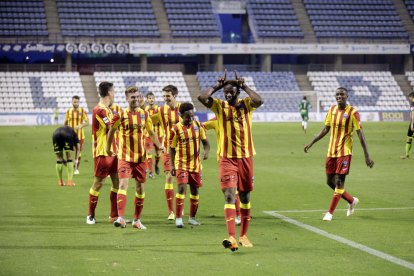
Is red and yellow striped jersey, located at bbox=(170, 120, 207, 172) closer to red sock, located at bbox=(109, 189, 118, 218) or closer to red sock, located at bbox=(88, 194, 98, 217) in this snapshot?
red sock, located at bbox=(109, 189, 118, 218)

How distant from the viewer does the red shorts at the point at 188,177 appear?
12602 mm

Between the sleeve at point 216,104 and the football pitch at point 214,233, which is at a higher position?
the sleeve at point 216,104

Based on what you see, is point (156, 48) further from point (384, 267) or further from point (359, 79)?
point (384, 267)

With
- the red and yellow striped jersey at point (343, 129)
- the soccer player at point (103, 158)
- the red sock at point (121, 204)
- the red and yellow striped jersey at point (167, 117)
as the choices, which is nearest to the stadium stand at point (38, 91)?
the red and yellow striped jersey at point (167, 117)

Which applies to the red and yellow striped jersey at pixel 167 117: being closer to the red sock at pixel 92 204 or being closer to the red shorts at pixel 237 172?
the red sock at pixel 92 204

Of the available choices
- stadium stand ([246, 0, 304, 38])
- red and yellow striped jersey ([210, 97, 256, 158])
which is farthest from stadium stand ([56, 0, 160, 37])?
red and yellow striped jersey ([210, 97, 256, 158])

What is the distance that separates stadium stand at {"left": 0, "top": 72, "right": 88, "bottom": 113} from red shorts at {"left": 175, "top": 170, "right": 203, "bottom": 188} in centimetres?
4572

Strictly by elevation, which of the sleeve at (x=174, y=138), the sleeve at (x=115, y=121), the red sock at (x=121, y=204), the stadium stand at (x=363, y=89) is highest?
the sleeve at (x=115, y=121)

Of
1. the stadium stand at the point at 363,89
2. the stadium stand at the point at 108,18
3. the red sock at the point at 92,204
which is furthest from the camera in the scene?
the stadium stand at the point at 363,89

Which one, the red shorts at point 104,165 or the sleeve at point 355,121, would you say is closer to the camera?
the red shorts at point 104,165

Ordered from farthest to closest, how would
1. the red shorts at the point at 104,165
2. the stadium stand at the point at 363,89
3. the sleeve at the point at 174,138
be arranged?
the stadium stand at the point at 363,89 → the red shorts at the point at 104,165 → the sleeve at the point at 174,138

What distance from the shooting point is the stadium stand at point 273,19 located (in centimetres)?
6588

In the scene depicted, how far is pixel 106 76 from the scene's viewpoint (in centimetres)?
6159

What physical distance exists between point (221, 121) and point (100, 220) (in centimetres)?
369
